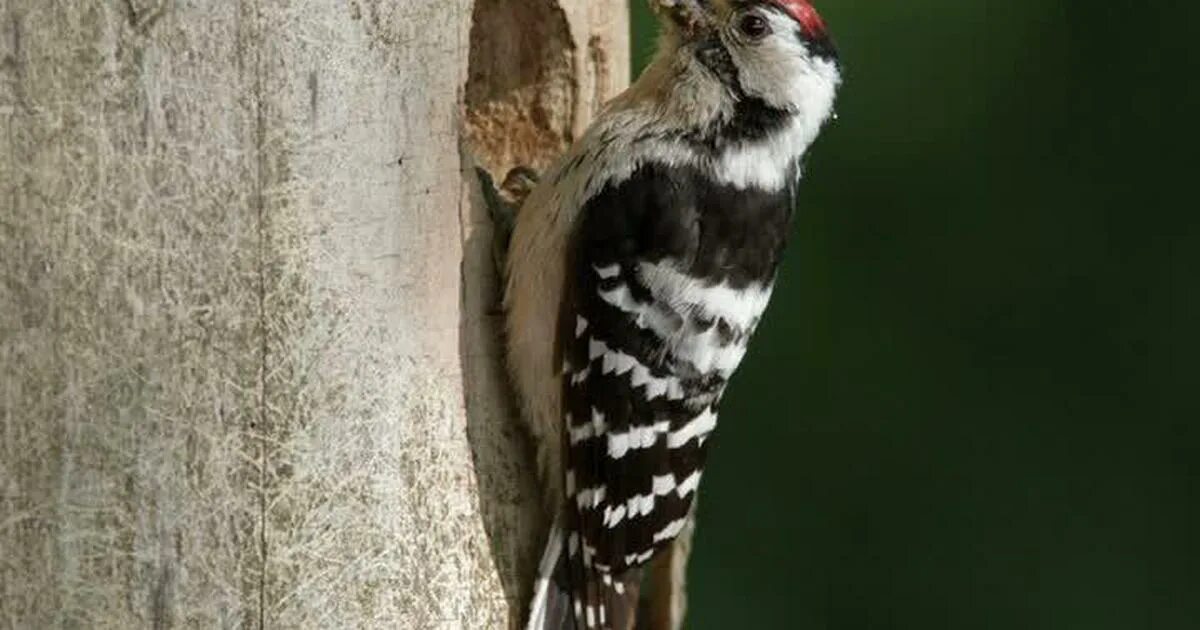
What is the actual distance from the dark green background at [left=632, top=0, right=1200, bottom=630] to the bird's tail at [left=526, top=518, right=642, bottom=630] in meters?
1.73

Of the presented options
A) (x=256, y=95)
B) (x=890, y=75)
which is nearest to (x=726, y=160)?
(x=256, y=95)

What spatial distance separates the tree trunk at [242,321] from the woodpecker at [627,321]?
0.37 ft

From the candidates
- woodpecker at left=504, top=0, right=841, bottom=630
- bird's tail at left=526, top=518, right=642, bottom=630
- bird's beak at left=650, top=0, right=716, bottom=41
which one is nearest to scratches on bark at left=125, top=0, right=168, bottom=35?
woodpecker at left=504, top=0, right=841, bottom=630

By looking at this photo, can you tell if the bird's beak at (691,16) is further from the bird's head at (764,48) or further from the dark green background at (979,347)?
the dark green background at (979,347)

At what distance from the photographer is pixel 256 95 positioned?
3.56 meters

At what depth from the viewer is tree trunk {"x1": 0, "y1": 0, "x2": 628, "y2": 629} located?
3441 mm

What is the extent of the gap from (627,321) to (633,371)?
0.08 metres

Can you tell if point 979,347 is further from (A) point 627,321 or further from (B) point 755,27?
(A) point 627,321

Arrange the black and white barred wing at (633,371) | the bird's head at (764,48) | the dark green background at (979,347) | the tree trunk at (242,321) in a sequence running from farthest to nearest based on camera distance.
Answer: the dark green background at (979,347)
the bird's head at (764,48)
the black and white barred wing at (633,371)
the tree trunk at (242,321)

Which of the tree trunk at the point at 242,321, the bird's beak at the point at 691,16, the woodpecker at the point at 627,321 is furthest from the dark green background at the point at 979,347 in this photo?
the tree trunk at the point at 242,321

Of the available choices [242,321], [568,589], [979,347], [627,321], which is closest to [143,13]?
[242,321]

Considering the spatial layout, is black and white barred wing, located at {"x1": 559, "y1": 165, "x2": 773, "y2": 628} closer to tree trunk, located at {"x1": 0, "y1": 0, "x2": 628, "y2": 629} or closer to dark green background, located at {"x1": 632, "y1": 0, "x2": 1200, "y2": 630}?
A: tree trunk, located at {"x1": 0, "y1": 0, "x2": 628, "y2": 629}

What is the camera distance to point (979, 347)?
6000mm

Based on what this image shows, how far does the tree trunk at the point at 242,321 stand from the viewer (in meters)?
3.44
